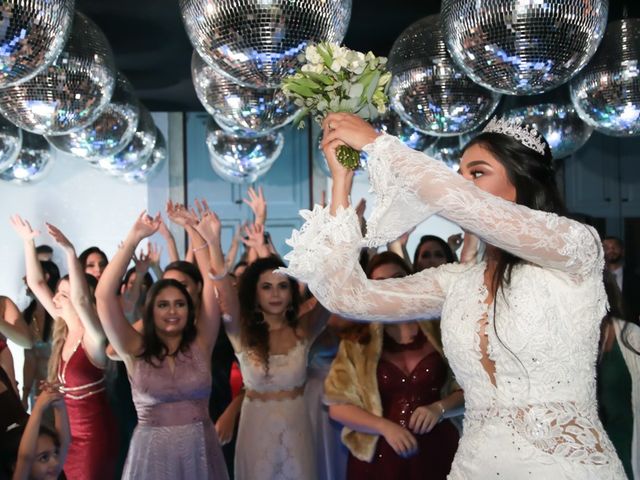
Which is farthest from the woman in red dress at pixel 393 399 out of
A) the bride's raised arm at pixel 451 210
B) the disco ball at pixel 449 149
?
the disco ball at pixel 449 149

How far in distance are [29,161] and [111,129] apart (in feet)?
4.20

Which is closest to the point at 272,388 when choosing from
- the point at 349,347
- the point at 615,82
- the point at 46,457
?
the point at 349,347

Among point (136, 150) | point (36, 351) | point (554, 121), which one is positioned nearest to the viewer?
point (554, 121)

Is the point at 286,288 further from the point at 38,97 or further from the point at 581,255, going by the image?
the point at 581,255

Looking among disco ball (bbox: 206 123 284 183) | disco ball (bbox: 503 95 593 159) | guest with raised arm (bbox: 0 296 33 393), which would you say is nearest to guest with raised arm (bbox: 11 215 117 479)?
guest with raised arm (bbox: 0 296 33 393)

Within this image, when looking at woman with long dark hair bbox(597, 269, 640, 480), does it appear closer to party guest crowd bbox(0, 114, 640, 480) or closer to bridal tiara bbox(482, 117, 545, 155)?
party guest crowd bbox(0, 114, 640, 480)

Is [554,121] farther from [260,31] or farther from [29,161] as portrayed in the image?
[29,161]

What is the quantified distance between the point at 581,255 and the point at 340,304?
467 mm

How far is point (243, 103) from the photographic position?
9.64 feet

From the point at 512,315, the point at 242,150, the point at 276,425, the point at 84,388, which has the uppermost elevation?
the point at 242,150

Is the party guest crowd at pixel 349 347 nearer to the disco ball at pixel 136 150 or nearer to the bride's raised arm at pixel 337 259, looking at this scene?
the bride's raised arm at pixel 337 259

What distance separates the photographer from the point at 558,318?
1610 millimetres

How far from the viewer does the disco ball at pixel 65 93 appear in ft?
8.75

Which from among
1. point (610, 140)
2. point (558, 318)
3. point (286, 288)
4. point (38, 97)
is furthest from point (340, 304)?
point (610, 140)
